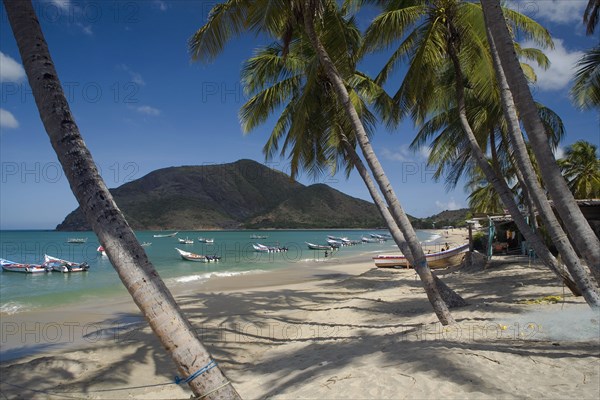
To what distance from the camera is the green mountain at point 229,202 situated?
124 meters

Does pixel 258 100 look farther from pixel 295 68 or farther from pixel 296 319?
pixel 296 319

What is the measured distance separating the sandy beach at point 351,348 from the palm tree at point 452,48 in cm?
247

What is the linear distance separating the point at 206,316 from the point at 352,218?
447 ft

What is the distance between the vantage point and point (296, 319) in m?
10.6

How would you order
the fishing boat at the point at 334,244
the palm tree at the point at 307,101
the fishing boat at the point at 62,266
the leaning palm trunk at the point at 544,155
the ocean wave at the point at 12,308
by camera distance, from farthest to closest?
1. the fishing boat at the point at 334,244
2. the fishing boat at the point at 62,266
3. the ocean wave at the point at 12,308
4. the palm tree at the point at 307,101
5. the leaning palm trunk at the point at 544,155

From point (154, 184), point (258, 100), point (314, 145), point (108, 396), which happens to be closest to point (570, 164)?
point (314, 145)

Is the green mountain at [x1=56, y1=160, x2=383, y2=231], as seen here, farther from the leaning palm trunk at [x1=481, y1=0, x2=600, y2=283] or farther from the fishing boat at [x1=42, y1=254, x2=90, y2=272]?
the leaning palm trunk at [x1=481, y1=0, x2=600, y2=283]

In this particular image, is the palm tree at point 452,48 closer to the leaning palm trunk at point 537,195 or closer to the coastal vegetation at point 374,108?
the coastal vegetation at point 374,108

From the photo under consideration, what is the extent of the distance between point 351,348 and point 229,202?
468 feet

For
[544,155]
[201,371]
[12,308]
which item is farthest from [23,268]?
[544,155]

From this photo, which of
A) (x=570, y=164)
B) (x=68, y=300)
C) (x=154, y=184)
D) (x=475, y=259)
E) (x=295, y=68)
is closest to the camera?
(x=295, y=68)

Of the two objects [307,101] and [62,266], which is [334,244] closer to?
[62,266]

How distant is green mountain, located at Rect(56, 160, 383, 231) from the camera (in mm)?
123812

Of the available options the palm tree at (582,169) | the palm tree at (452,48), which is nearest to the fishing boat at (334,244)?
the palm tree at (582,169)
